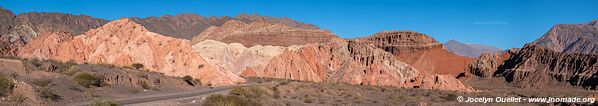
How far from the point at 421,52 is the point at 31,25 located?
88.2 m

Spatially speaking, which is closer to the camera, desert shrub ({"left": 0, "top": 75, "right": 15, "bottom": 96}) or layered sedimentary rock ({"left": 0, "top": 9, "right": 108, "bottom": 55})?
desert shrub ({"left": 0, "top": 75, "right": 15, "bottom": 96})

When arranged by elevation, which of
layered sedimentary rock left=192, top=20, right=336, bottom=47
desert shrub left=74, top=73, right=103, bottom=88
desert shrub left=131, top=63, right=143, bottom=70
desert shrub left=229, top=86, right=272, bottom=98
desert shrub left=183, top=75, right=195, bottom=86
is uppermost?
layered sedimentary rock left=192, top=20, right=336, bottom=47

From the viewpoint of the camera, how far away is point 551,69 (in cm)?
10812

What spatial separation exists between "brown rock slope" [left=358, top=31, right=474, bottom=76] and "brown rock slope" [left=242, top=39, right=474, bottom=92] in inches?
1492

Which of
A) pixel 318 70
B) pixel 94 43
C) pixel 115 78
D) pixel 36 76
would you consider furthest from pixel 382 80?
pixel 36 76

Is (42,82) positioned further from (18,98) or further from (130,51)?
(130,51)

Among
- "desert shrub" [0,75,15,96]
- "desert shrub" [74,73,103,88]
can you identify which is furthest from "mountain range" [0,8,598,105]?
"desert shrub" [0,75,15,96]

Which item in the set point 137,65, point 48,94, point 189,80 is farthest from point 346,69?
point 48,94

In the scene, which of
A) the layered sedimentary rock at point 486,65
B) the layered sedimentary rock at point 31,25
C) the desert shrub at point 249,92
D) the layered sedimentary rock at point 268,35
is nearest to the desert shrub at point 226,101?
the desert shrub at point 249,92

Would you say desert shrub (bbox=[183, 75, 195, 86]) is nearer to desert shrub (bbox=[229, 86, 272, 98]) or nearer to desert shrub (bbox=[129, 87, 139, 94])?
desert shrub (bbox=[229, 86, 272, 98])

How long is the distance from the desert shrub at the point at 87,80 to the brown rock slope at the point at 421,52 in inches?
3863

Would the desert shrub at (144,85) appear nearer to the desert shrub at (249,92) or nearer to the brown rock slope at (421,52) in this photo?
the desert shrub at (249,92)

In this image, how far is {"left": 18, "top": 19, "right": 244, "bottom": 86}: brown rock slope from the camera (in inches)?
2026

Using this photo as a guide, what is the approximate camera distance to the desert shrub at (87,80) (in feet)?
97.3
